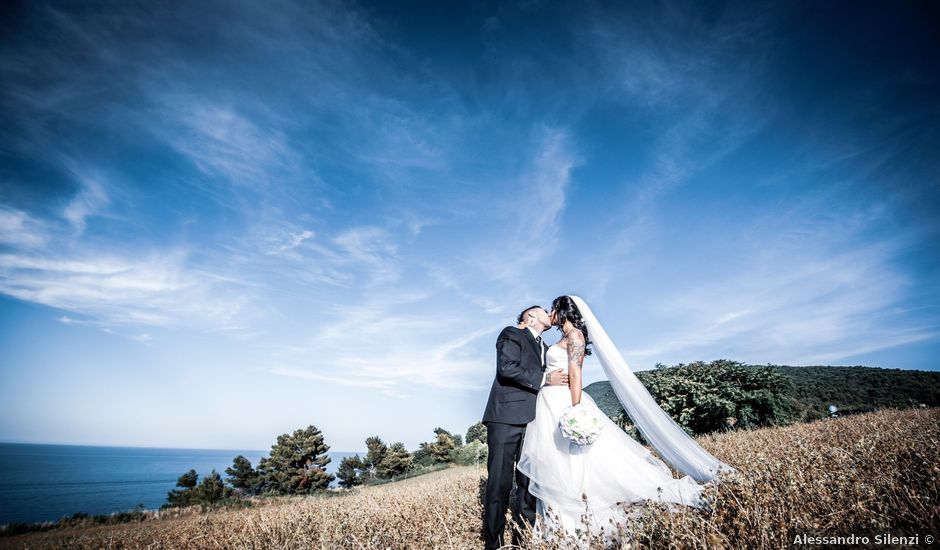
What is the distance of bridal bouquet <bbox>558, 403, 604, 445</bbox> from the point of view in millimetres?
4266

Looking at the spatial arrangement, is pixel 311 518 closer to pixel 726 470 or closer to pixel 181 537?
pixel 181 537

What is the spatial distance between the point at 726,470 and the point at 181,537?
7968mm

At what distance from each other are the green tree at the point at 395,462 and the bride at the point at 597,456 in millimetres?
25244

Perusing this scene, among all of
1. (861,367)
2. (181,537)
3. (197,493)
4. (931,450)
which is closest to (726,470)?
(931,450)

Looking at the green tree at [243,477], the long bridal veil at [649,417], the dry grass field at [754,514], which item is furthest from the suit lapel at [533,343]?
the green tree at [243,477]

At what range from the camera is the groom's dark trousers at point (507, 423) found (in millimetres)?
4219

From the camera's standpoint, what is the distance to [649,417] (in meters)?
4.83

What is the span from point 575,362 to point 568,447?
1.06 meters

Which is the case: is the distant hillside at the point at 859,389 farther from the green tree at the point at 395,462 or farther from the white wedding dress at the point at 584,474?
the green tree at the point at 395,462

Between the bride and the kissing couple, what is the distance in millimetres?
12

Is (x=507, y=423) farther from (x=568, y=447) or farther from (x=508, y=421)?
(x=568, y=447)

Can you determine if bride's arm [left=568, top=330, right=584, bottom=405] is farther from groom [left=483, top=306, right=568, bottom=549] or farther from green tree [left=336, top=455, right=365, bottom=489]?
green tree [left=336, top=455, right=365, bottom=489]

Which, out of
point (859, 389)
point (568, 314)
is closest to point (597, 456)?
point (568, 314)

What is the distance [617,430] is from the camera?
15.9 feet
